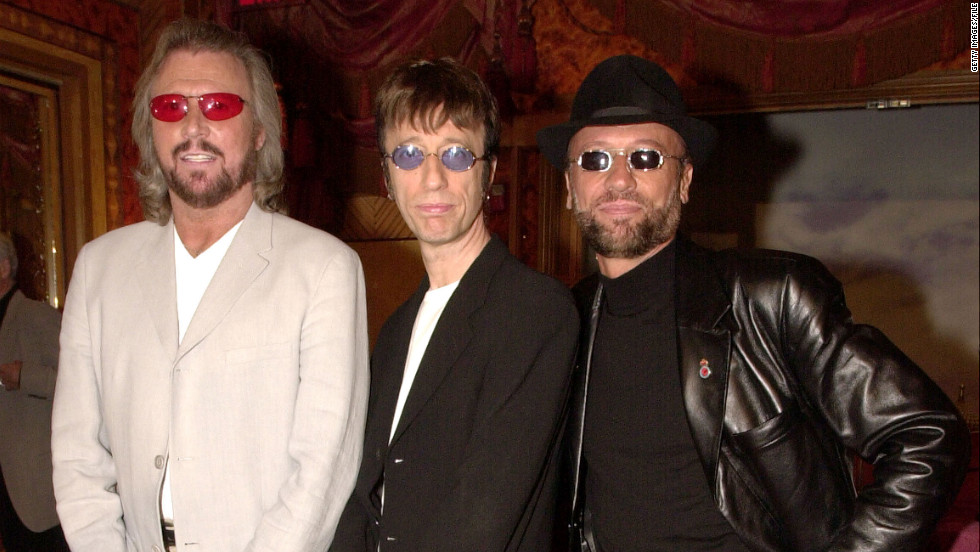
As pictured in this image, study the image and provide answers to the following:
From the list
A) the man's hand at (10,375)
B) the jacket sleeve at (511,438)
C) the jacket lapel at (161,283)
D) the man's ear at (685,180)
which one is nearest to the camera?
the jacket sleeve at (511,438)

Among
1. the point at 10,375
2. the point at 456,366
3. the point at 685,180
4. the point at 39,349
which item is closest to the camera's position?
the point at 456,366

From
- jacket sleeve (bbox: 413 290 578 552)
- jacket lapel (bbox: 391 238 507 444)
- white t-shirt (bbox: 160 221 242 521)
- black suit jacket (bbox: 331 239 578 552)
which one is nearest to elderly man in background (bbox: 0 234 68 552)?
white t-shirt (bbox: 160 221 242 521)

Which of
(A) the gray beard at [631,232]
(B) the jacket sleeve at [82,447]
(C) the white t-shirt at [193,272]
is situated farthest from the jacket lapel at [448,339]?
(B) the jacket sleeve at [82,447]

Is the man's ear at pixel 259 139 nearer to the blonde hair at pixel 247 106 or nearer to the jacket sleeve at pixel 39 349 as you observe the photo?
the blonde hair at pixel 247 106

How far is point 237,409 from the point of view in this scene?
183 centimetres

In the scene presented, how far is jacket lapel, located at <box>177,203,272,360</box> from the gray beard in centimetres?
92

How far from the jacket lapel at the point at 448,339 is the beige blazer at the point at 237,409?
235 millimetres

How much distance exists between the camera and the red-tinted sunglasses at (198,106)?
2014mm

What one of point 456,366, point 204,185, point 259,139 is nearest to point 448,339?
point 456,366

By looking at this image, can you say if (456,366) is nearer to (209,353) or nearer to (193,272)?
(209,353)

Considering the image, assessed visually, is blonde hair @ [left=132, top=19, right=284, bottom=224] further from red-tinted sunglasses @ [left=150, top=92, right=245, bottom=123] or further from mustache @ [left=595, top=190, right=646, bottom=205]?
mustache @ [left=595, top=190, right=646, bottom=205]

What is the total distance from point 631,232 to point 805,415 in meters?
0.67

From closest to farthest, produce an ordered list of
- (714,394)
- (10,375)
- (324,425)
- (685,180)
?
(324,425) → (714,394) → (685,180) → (10,375)

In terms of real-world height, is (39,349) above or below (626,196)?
below
